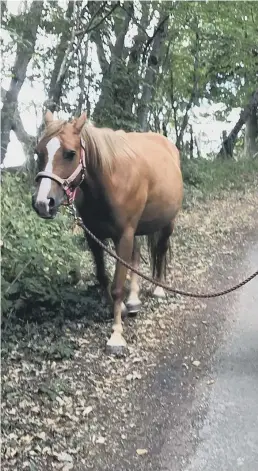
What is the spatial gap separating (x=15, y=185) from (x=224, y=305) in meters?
2.67

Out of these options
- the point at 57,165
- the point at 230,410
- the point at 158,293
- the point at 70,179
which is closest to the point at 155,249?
the point at 158,293

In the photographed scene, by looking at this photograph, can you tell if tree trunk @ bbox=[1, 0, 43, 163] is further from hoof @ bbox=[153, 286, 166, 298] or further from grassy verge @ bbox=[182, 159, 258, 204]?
grassy verge @ bbox=[182, 159, 258, 204]

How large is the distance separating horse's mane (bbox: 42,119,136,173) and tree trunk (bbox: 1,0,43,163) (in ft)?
7.35

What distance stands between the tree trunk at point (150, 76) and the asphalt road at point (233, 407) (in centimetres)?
535

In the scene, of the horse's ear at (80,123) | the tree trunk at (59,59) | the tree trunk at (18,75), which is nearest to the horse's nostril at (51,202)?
the horse's ear at (80,123)

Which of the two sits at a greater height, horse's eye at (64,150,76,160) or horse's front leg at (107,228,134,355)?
horse's eye at (64,150,76,160)

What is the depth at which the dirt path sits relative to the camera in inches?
144

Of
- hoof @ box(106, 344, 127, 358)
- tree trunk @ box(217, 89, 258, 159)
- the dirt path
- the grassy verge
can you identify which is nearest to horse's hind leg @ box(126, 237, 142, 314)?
the dirt path

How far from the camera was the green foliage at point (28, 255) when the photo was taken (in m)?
5.02

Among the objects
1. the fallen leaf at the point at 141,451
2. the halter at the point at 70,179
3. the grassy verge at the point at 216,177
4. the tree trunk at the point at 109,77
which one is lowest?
the fallen leaf at the point at 141,451

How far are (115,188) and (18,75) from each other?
303cm

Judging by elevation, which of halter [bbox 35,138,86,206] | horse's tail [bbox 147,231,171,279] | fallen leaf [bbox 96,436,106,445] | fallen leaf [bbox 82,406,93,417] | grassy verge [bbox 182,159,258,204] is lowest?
fallen leaf [bbox 96,436,106,445]

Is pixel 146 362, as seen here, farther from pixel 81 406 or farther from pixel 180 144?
pixel 180 144

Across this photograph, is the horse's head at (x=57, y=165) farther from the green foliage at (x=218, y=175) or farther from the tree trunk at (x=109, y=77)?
→ the green foliage at (x=218, y=175)
